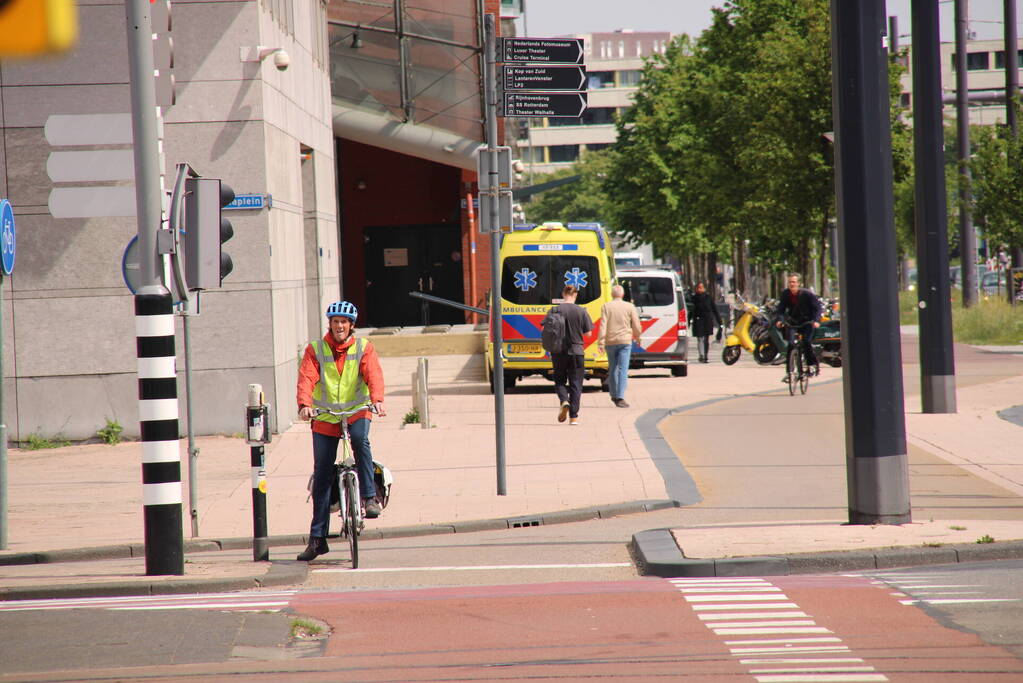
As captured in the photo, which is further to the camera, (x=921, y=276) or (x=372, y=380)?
(x=921, y=276)

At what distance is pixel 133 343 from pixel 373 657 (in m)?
11.3

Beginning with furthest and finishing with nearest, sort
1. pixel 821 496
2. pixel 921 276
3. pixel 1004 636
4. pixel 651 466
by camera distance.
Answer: pixel 921 276
pixel 651 466
pixel 821 496
pixel 1004 636

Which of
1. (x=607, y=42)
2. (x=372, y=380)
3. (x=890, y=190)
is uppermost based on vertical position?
(x=607, y=42)

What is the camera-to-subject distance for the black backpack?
1845cm

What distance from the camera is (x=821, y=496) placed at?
37.0 feet

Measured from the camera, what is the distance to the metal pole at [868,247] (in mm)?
9023

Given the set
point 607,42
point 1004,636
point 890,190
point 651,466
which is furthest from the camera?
point 607,42

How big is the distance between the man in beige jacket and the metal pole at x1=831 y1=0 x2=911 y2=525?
36.1ft

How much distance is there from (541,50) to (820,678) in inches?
291

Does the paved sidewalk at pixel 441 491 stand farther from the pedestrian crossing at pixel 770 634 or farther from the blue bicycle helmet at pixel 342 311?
→ the blue bicycle helmet at pixel 342 311

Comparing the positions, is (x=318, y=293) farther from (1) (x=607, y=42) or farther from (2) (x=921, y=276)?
(1) (x=607, y=42)

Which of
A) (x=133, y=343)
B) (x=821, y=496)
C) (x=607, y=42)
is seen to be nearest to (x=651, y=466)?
(x=821, y=496)

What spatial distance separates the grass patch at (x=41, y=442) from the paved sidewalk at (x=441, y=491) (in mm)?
273

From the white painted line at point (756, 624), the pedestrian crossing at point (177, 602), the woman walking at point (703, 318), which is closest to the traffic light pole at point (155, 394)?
the pedestrian crossing at point (177, 602)
